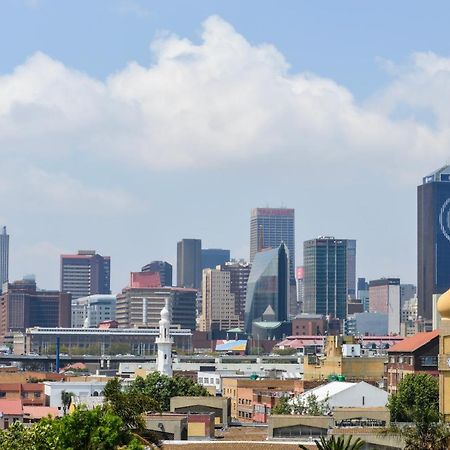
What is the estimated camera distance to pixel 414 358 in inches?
6585

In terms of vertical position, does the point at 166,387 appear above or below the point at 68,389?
above

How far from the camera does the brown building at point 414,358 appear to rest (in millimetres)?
166000

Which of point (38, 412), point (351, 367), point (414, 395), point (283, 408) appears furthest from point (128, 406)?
point (351, 367)

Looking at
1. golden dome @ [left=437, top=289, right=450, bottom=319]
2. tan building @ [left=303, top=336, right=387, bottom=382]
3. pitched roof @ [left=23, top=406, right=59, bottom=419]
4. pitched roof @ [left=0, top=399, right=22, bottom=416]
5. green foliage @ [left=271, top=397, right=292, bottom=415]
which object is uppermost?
golden dome @ [left=437, top=289, right=450, bottom=319]

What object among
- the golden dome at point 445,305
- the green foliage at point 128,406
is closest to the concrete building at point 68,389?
the golden dome at point 445,305

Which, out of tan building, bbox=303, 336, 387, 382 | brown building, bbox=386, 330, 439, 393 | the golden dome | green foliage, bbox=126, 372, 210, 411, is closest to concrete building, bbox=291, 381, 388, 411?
green foliage, bbox=126, 372, 210, 411

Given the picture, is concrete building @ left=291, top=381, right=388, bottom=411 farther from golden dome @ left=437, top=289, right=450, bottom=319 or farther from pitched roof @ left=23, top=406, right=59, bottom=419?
golden dome @ left=437, top=289, right=450, bottom=319

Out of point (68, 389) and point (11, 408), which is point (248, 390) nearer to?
point (68, 389)

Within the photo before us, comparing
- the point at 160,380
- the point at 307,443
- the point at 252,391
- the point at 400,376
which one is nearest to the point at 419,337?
the point at 400,376

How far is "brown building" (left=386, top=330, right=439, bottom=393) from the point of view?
166 m

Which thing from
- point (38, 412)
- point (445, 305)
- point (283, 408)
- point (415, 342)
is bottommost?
point (38, 412)

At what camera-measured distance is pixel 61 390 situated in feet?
616

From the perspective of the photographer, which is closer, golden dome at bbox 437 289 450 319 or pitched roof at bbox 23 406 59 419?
golden dome at bbox 437 289 450 319

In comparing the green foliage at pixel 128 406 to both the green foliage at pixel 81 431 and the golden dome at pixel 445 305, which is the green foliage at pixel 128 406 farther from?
the golden dome at pixel 445 305
